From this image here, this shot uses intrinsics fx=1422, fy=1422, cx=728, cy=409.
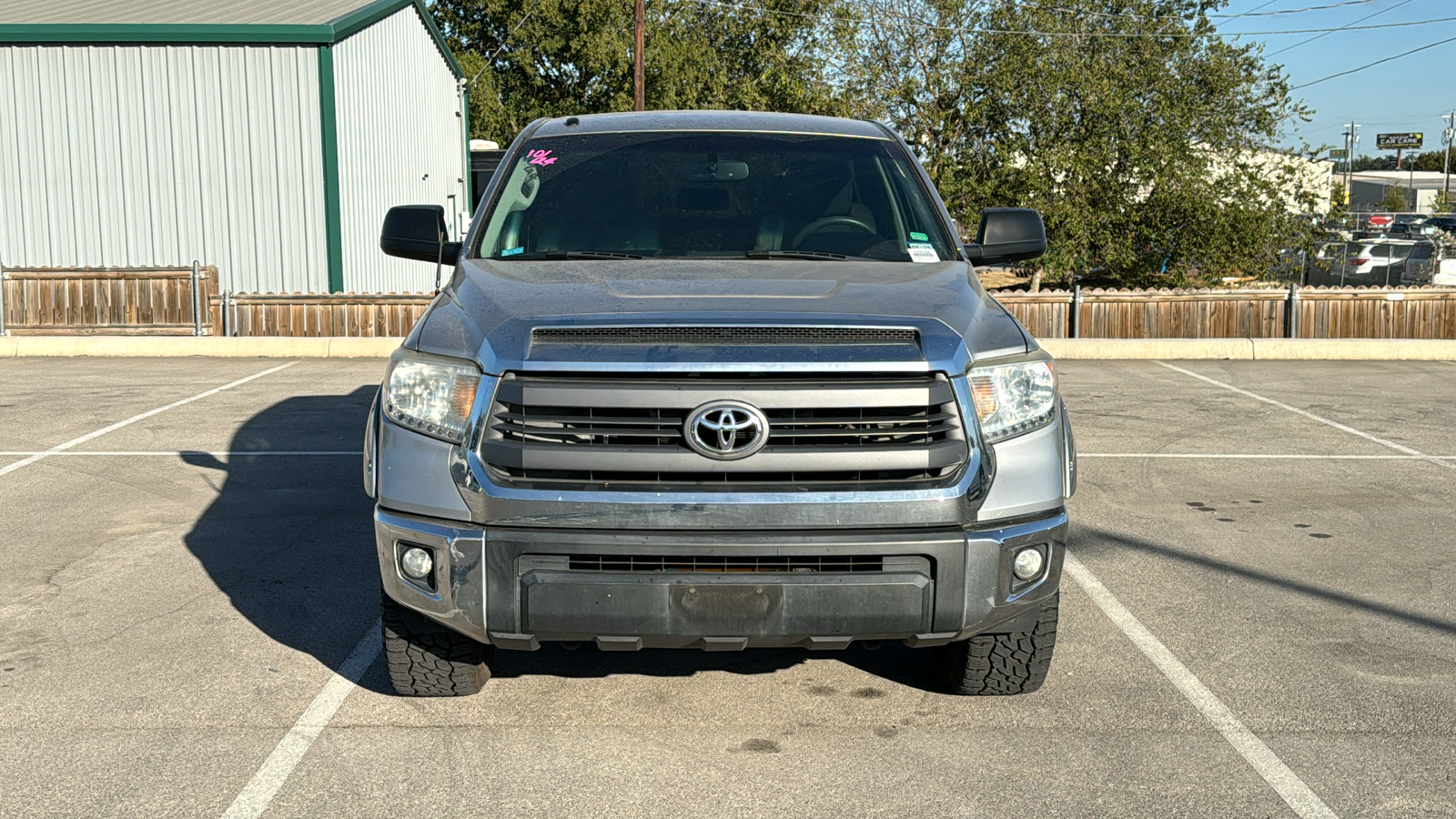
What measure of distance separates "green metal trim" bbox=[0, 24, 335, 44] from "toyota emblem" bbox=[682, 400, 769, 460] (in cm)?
1766

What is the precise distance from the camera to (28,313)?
57.2 ft

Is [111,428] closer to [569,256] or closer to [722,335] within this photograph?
[569,256]

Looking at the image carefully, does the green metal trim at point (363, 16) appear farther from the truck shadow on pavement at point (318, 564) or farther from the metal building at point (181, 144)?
the truck shadow on pavement at point (318, 564)

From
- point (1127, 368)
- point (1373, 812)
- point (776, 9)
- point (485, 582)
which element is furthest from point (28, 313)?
point (776, 9)

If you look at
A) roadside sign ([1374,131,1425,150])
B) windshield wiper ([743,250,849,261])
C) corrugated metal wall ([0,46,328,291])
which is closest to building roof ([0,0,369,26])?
corrugated metal wall ([0,46,328,291])

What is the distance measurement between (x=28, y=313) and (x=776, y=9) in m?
37.3

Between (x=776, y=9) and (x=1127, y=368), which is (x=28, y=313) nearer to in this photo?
(x=1127, y=368)

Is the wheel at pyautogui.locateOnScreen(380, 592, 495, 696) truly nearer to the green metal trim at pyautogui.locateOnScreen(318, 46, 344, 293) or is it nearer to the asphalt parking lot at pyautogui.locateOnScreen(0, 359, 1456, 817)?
the asphalt parking lot at pyautogui.locateOnScreen(0, 359, 1456, 817)

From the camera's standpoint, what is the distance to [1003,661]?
460 centimetres

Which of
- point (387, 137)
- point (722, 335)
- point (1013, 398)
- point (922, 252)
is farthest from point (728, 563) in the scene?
point (387, 137)

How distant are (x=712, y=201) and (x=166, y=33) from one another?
666 inches

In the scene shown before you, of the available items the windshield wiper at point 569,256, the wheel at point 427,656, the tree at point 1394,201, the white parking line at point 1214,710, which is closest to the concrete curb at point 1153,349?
the white parking line at point 1214,710

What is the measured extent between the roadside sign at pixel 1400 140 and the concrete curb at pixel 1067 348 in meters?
143

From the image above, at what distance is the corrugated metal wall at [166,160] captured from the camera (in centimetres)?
2016
